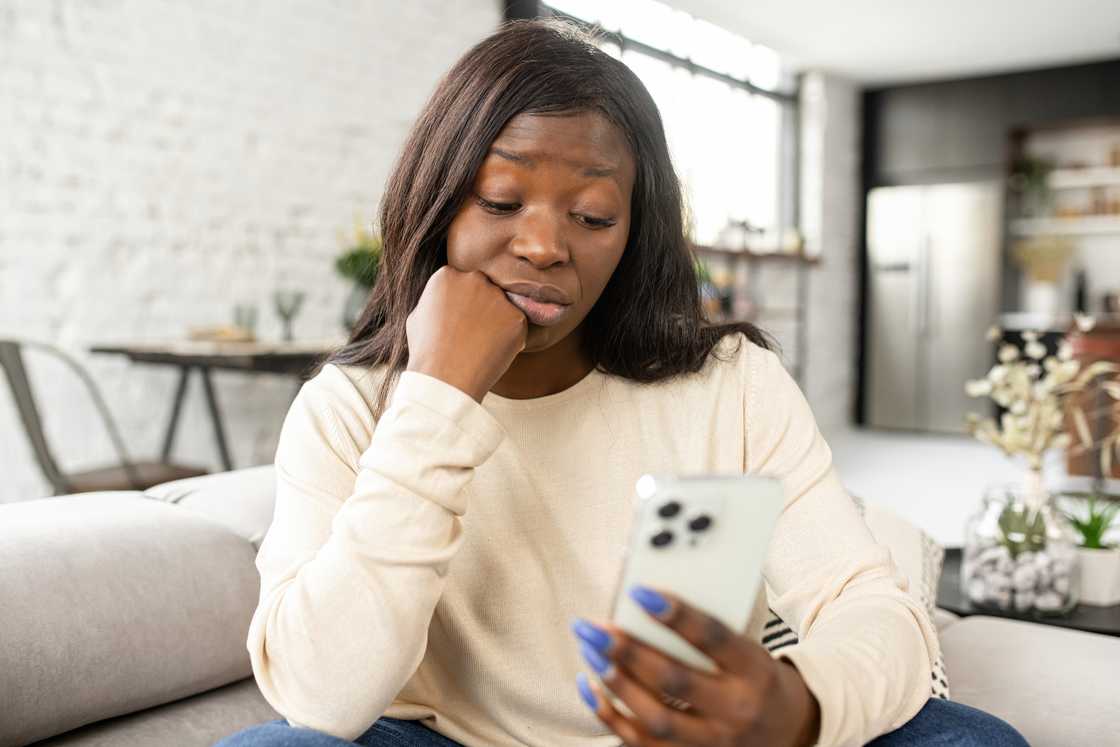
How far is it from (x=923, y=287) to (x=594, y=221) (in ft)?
24.9

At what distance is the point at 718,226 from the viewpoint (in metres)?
7.06

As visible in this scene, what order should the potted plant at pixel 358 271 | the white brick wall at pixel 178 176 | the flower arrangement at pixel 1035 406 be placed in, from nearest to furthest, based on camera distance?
the flower arrangement at pixel 1035 406
the white brick wall at pixel 178 176
the potted plant at pixel 358 271

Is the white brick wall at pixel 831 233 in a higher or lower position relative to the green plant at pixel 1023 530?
higher

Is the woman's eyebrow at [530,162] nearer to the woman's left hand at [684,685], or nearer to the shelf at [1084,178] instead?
the woman's left hand at [684,685]

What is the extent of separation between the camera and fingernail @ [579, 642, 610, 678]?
0.60 m

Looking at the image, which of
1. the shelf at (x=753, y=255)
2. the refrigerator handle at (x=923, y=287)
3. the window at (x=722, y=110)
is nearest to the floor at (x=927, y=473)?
the refrigerator handle at (x=923, y=287)

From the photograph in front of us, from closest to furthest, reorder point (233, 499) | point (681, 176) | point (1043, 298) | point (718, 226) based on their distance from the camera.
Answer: point (681, 176) → point (233, 499) → point (718, 226) → point (1043, 298)

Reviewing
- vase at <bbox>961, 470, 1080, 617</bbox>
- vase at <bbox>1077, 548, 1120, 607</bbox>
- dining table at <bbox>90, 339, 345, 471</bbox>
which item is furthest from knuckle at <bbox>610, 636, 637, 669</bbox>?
dining table at <bbox>90, 339, 345, 471</bbox>

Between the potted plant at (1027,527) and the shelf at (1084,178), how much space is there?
20.7ft

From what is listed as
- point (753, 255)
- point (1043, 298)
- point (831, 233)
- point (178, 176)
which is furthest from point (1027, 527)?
point (831, 233)

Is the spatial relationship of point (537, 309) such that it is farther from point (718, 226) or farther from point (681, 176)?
point (718, 226)

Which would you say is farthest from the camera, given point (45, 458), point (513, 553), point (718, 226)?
point (718, 226)

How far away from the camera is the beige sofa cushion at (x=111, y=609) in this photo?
40.5 inches

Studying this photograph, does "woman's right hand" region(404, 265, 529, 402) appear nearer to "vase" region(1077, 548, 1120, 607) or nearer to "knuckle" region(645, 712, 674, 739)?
"knuckle" region(645, 712, 674, 739)
